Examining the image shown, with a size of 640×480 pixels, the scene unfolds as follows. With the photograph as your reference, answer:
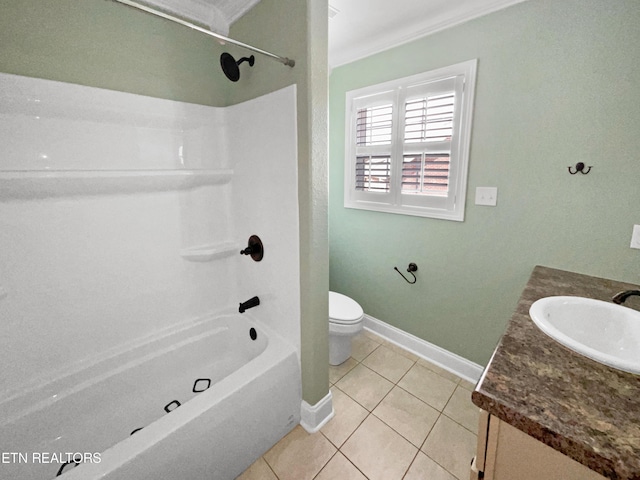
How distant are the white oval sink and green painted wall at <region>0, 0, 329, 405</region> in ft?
3.08

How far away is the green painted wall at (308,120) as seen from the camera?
46.9 inches

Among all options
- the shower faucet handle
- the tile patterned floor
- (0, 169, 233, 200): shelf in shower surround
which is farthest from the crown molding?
the tile patterned floor

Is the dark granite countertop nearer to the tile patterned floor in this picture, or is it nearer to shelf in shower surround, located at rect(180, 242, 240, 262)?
the tile patterned floor

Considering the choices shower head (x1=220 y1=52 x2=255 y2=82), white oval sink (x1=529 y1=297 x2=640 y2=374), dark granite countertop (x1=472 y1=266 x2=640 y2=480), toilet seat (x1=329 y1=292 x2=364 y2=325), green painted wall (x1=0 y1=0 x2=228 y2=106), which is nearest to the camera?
dark granite countertop (x1=472 y1=266 x2=640 y2=480)

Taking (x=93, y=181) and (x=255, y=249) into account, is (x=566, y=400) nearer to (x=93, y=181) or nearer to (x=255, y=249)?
(x=255, y=249)

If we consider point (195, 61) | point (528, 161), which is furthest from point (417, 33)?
point (195, 61)

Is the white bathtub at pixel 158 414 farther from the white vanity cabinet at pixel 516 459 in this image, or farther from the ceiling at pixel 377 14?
the ceiling at pixel 377 14

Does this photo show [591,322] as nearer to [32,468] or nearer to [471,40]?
[471,40]

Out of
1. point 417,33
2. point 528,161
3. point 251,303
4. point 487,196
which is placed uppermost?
point 417,33

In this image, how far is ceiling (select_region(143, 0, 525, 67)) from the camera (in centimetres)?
150

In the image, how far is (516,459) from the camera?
64 centimetres

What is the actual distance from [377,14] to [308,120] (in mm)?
1016

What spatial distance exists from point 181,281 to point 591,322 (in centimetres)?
207

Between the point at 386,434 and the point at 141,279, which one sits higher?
the point at 141,279
